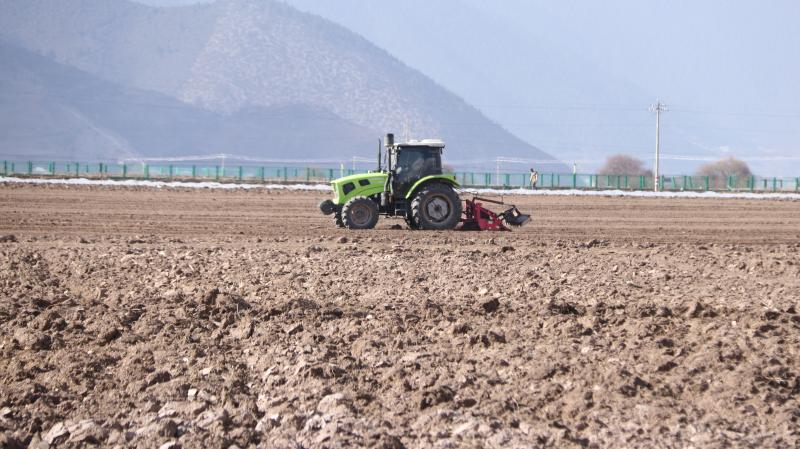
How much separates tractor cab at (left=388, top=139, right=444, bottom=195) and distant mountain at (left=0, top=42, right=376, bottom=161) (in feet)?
454

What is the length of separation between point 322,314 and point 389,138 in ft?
37.6

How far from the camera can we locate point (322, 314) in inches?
448

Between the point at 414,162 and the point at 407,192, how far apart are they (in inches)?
25.4

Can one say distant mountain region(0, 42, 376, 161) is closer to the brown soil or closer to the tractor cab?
the tractor cab

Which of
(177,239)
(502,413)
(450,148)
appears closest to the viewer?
(502,413)

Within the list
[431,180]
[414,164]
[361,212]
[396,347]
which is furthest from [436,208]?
[396,347]

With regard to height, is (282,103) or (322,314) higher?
(282,103)

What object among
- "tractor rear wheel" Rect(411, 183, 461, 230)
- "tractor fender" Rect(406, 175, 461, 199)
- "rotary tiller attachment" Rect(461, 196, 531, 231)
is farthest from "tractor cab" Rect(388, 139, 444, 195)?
"rotary tiller attachment" Rect(461, 196, 531, 231)

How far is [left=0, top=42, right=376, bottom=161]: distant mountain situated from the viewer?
→ 6447 inches

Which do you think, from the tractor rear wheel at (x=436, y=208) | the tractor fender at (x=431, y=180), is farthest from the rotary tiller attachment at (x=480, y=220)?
the tractor fender at (x=431, y=180)

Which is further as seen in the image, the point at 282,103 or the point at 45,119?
the point at 282,103

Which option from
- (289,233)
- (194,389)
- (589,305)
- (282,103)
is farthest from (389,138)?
(282,103)

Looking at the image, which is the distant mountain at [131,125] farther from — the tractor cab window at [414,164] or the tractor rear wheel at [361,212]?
the tractor cab window at [414,164]

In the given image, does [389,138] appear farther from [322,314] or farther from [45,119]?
[45,119]
